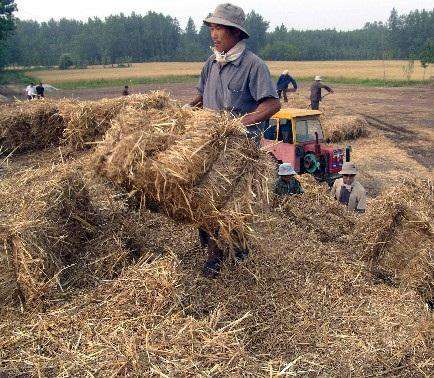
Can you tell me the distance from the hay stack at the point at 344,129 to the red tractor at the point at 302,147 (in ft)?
19.6

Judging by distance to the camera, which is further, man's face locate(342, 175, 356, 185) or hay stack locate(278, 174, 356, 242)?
man's face locate(342, 175, 356, 185)

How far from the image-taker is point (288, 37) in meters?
125

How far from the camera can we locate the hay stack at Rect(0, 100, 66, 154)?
11500 millimetres

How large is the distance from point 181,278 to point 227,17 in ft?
6.94

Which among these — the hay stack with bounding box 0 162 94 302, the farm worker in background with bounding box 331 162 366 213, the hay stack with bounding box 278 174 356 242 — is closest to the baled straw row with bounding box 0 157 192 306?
the hay stack with bounding box 0 162 94 302

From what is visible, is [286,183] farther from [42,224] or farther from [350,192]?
[42,224]

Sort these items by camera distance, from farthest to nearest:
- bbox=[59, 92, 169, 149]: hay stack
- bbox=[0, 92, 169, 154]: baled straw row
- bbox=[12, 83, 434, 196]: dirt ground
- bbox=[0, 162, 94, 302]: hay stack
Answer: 1. bbox=[12, 83, 434, 196]: dirt ground
2. bbox=[0, 92, 169, 154]: baled straw row
3. bbox=[59, 92, 169, 149]: hay stack
4. bbox=[0, 162, 94, 302]: hay stack

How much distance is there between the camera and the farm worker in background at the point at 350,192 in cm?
724

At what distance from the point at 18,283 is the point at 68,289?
1.17ft

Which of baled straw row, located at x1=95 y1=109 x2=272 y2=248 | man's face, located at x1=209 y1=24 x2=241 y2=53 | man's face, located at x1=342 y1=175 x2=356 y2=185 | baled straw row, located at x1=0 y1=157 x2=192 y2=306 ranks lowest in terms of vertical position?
man's face, located at x1=342 y1=175 x2=356 y2=185

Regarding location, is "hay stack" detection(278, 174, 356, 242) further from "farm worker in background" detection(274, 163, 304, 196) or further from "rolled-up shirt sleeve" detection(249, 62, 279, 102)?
"rolled-up shirt sleeve" detection(249, 62, 279, 102)

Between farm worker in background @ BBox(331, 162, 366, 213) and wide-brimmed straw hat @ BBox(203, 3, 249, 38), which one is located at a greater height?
wide-brimmed straw hat @ BBox(203, 3, 249, 38)

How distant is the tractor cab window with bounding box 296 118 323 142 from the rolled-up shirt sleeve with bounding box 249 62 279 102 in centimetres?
554

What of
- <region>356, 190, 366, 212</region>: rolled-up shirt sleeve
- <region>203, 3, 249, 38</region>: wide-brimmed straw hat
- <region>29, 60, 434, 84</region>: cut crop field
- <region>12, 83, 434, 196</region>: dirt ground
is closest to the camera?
<region>203, 3, 249, 38</region>: wide-brimmed straw hat
